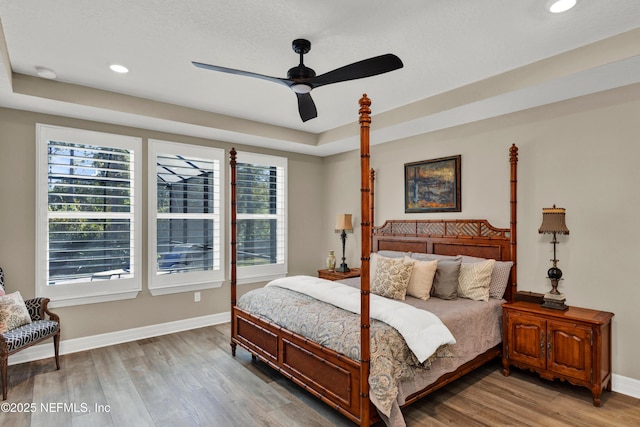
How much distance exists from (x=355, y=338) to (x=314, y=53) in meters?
2.27

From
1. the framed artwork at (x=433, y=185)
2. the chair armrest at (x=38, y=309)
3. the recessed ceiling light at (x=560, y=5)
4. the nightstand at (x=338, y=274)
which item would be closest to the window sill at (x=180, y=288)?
the chair armrest at (x=38, y=309)

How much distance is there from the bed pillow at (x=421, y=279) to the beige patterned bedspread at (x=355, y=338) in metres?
0.83

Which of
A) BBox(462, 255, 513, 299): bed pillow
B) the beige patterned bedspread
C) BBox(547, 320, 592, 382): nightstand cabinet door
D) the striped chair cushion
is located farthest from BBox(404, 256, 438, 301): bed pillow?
the striped chair cushion

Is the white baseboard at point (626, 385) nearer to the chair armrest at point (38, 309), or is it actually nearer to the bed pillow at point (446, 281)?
the bed pillow at point (446, 281)

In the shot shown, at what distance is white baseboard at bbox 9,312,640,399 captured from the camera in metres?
3.01

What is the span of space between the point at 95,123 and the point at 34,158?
0.73 meters

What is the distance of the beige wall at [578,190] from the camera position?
9.87 ft

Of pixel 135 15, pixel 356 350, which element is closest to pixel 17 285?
pixel 135 15

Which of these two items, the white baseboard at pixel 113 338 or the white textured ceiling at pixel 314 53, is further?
the white baseboard at pixel 113 338

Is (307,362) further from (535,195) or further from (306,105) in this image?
(535,195)

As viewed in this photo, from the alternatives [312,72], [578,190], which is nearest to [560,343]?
[578,190]

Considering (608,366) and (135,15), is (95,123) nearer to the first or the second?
(135,15)

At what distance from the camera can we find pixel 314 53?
9.40 feet

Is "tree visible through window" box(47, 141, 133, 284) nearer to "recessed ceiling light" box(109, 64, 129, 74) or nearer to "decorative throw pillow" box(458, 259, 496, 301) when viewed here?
"recessed ceiling light" box(109, 64, 129, 74)
